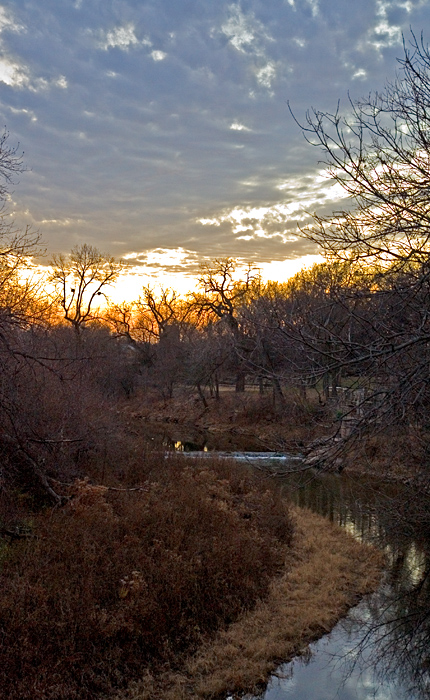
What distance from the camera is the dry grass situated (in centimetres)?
794

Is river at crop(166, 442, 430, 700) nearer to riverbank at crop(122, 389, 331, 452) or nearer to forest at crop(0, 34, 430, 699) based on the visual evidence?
forest at crop(0, 34, 430, 699)

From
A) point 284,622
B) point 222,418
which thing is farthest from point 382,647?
point 222,418

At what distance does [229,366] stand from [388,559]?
24.2m

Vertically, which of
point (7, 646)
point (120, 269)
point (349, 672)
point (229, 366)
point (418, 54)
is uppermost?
point (120, 269)

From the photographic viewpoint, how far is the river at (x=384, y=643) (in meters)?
8.37

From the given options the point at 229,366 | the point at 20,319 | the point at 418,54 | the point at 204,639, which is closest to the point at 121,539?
the point at 204,639

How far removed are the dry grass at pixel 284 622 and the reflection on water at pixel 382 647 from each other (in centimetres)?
28

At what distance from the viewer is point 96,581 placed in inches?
349

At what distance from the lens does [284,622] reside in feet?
32.8

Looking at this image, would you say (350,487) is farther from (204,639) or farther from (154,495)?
(204,639)

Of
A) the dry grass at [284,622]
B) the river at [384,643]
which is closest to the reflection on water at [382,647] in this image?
the river at [384,643]

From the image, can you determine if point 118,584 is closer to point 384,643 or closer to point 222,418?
point 384,643

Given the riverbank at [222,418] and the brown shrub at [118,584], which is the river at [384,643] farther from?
the riverbank at [222,418]

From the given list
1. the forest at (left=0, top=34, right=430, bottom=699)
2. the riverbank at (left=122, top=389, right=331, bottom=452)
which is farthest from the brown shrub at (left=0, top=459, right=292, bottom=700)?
the riverbank at (left=122, top=389, right=331, bottom=452)
